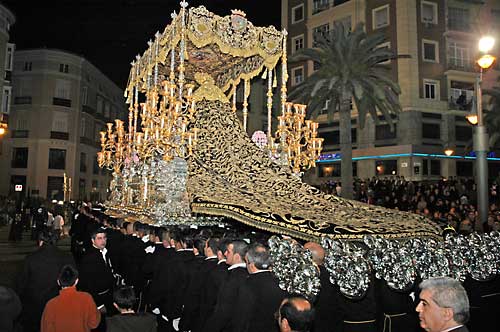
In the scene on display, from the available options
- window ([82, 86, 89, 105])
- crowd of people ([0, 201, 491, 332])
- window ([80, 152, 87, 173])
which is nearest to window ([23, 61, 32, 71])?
window ([82, 86, 89, 105])

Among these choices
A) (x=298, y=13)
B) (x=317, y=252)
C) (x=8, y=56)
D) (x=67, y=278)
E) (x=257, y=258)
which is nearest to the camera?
(x=67, y=278)

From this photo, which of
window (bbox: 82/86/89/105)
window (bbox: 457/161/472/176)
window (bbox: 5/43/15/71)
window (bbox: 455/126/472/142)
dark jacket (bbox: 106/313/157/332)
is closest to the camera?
dark jacket (bbox: 106/313/157/332)

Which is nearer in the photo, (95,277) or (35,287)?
(35,287)

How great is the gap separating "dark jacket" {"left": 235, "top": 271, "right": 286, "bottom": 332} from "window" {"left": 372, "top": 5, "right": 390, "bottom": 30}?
3291 centimetres

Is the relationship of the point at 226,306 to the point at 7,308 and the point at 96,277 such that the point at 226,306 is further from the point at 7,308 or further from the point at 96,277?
the point at 96,277

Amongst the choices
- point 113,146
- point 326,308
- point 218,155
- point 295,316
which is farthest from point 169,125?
point 295,316

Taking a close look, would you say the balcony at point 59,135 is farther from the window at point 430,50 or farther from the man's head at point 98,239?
the man's head at point 98,239

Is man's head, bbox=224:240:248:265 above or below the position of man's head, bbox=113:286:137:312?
above

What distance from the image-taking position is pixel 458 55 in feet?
112

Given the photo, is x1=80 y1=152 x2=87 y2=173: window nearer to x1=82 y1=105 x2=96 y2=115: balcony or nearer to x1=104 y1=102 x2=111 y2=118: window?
x1=82 y1=105 x2=96 y2=115: balcony

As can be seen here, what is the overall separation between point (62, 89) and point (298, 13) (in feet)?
73.8

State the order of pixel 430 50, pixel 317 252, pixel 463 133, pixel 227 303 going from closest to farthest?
pixel 227 303
pixel 317 252
pixel 430 50
pixel 463 133

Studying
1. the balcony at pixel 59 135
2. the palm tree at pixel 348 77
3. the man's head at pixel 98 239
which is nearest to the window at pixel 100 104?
the balcony at pixel 59 135

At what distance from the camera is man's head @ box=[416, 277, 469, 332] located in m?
2.79
